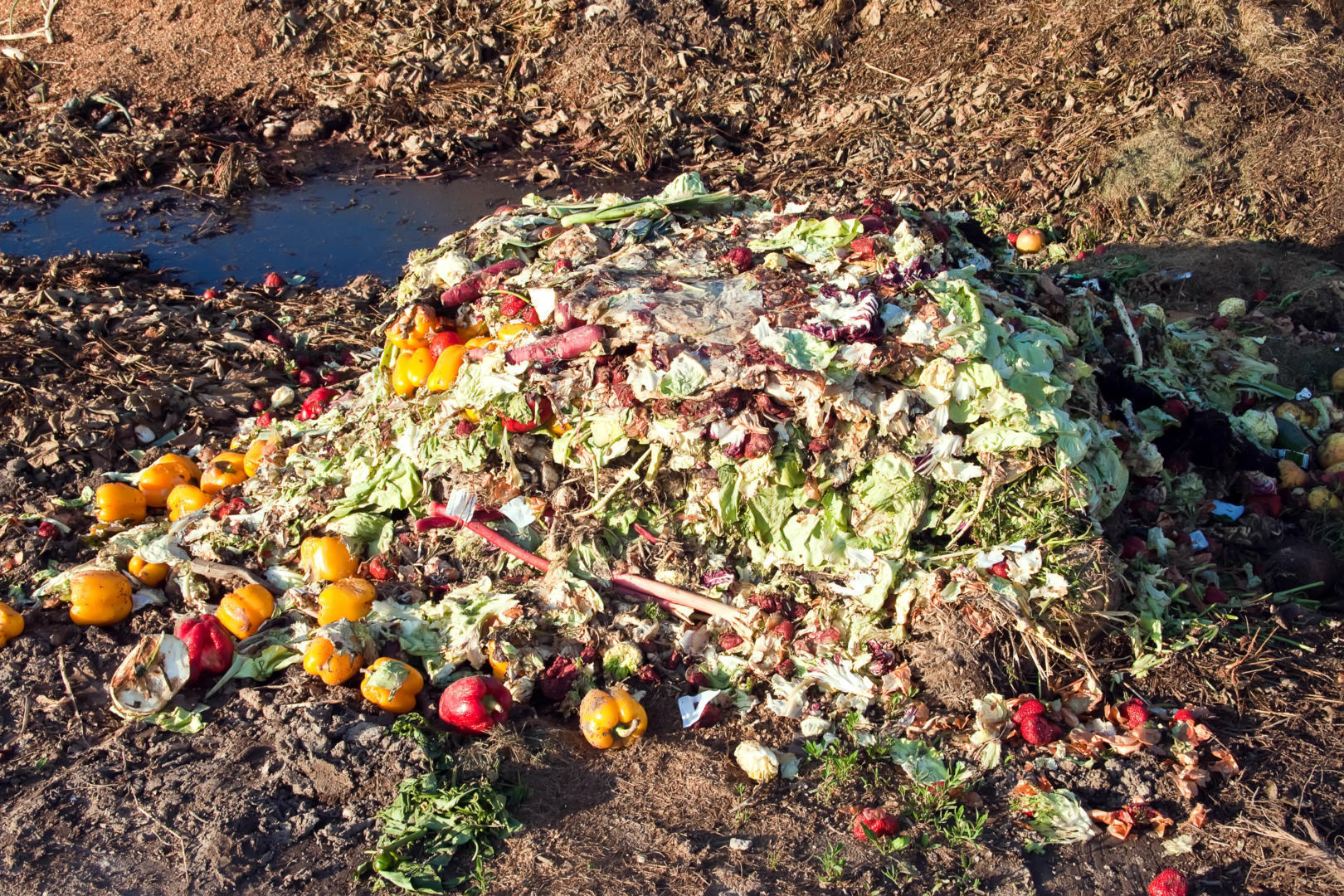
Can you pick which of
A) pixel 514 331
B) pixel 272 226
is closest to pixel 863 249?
pixel 514 331

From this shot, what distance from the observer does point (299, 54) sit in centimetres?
1238

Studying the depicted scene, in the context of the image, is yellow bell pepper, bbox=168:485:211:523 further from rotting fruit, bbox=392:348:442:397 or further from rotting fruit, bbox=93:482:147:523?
rotting fruit, bbox=392:348:442:397

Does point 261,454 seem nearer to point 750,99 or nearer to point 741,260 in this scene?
point 741,260

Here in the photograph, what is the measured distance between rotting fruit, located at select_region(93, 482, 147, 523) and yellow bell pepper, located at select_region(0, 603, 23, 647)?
3.22 ft

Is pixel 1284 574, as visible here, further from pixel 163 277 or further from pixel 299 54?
pixel 299 54

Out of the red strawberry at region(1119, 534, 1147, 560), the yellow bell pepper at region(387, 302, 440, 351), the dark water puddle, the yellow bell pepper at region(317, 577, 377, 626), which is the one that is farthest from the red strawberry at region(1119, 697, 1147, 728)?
the dark water puddle

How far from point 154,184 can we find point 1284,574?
35.7 feet

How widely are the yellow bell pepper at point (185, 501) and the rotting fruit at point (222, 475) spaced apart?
7 centimetres

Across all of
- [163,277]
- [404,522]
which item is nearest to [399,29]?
[163,277]

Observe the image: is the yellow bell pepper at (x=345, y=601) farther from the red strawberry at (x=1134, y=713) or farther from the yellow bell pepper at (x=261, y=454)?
the red strawberry at (x=1134, y=713)

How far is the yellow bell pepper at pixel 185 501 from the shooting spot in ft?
19.4

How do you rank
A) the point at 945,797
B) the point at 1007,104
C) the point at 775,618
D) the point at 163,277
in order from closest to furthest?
the point at 945,797
the point at 775,618
the point at 163,277
the point at 1007,104

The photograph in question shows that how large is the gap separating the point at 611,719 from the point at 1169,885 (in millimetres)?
2327

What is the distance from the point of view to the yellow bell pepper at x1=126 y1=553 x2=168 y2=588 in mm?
5379
